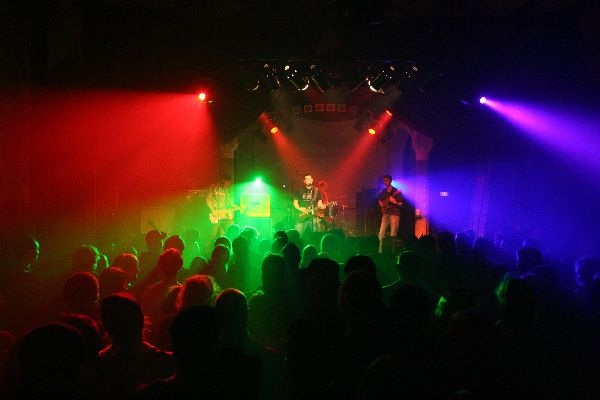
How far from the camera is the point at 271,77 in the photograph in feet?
36.2

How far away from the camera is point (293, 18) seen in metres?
8.73

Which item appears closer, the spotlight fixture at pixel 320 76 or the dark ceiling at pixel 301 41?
the dark ceiling at pixel 301 41

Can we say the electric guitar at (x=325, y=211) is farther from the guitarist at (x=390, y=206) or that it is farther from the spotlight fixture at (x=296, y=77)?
the spotlight fixture at (x=296, y=77)

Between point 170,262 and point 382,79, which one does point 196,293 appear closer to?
point 170,262

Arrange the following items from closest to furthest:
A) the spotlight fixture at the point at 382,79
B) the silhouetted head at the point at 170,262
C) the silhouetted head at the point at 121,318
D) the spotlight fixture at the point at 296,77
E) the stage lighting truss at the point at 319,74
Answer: the silhouetted head at the point at 121,318 → the silhouetted head at the point at 170,262 → the stage lighting truss at the point at 319,74 → the spotlight fixture at the point at 382,79 → the spotlight fixture at the point at 296,77

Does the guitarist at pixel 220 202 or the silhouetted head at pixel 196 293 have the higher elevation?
the guitarist at pixel 220 202

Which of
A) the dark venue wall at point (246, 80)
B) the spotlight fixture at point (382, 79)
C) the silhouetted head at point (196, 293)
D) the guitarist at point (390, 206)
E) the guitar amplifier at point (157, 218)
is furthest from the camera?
the guitarist at point (390, 206)

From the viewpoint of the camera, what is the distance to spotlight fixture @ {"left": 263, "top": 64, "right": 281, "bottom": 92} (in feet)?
34.7

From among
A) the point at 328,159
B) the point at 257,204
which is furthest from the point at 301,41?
the point at 328,159

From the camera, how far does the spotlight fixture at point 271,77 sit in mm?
10570

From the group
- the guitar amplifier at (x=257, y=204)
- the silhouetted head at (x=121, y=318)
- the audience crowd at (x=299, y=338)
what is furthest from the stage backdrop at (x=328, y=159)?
the silhouetted head at (x=121, y=318)

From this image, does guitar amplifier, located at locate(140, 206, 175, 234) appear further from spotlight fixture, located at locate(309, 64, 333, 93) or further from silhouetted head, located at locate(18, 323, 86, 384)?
silhouetted head, located at locate(18, 323, 86, 384)

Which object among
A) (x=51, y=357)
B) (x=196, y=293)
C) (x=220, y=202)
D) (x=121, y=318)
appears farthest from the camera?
(x=220, y=202)

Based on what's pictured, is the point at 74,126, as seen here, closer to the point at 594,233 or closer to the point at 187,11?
the point at 187,11
